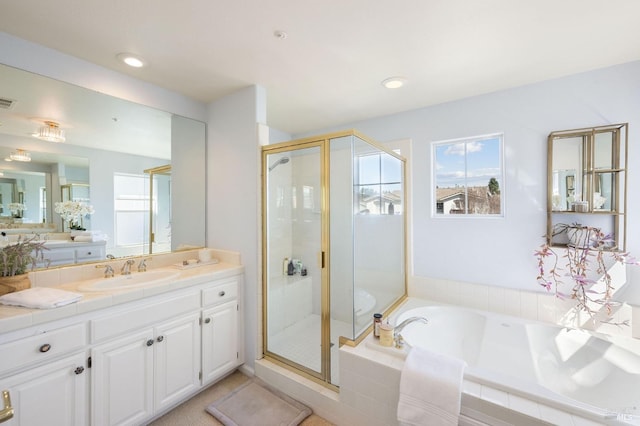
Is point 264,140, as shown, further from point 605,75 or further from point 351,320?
point 605,75

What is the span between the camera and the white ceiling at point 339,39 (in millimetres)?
1428

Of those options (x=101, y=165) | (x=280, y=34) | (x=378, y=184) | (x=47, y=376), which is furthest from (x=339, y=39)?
(x=47, y=376)

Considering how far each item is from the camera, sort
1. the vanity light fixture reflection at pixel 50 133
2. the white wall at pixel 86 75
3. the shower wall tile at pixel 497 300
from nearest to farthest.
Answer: the white wall at pixel 86 75, the vanity light fixture reflection at pixel 50 133, the shower wall tile at pixel 497 300

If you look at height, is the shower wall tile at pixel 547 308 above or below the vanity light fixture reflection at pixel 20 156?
below

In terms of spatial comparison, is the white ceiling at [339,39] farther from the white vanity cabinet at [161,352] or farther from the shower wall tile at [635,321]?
the shower wall tile at [635,321]

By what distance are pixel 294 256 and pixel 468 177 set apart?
198 cm

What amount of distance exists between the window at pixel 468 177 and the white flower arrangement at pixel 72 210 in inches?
124

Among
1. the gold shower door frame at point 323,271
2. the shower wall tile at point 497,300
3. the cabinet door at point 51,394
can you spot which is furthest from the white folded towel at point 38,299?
Answer: the shower wall tile at point 497,300

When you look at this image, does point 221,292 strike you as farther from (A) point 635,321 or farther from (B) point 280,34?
(A) point 635,321

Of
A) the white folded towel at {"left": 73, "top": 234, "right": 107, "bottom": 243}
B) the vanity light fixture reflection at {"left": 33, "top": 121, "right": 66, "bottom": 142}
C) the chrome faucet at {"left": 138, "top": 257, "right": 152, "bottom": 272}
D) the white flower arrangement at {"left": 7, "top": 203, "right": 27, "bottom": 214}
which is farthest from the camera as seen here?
the chrome faucet at {"left": 138, "top": 257, "right": 152, "bottom": 272}

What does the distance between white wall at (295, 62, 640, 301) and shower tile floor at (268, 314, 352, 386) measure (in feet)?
4.19

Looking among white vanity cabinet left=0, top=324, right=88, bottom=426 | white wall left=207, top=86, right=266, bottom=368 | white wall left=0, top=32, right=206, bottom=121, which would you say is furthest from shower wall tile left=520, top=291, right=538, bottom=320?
white wall left=0, top=32, right=206, bottom=121

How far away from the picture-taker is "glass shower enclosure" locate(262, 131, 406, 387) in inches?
81.7

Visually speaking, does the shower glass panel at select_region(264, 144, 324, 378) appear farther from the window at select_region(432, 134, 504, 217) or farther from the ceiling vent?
the ceiling vent
